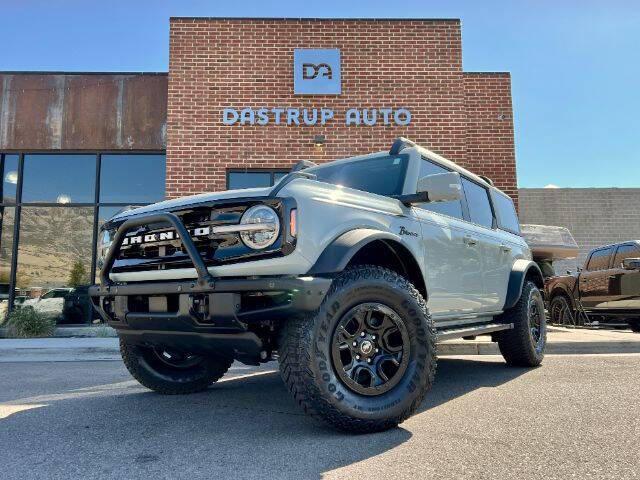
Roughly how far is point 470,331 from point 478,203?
61.5 inches

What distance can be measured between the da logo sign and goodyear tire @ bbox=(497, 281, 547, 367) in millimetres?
6010

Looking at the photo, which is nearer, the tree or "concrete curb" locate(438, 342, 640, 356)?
"concrete curb" locate(438, 342, 640, 356)

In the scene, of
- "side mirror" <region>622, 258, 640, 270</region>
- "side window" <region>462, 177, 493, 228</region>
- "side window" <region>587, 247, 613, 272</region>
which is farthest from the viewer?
"side window" <region>587, 247, 613, 272</region>

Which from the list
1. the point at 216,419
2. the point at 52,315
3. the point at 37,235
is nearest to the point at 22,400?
the point at 216,419

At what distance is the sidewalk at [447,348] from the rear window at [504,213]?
168 centimetres

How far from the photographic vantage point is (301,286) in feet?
8.37

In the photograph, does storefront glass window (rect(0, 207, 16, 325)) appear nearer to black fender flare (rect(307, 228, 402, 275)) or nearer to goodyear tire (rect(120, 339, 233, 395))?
goodyear tire (rect(120, 339, 233, 395))

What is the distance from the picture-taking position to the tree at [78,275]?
10.5 m

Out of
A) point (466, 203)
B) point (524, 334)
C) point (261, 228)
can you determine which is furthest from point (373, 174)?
point (524, 334)

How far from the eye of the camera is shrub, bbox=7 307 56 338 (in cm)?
899

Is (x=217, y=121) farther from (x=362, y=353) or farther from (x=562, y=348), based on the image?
(x=362, y=353)

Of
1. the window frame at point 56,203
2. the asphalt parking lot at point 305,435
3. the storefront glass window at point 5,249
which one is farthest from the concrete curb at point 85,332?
the asphalt parking lot at point 305,435

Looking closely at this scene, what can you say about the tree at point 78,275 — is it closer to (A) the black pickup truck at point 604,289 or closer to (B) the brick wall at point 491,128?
(B) the brick wall at point 491,128

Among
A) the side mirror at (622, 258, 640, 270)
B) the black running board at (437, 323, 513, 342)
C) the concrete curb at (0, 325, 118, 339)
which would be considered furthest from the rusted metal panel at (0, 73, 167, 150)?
the side mirror at (622, 258, 640, 270)
